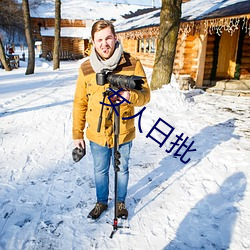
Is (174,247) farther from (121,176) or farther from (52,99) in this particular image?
(52,99)

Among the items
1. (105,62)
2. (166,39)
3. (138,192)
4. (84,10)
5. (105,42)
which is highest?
(84,10)

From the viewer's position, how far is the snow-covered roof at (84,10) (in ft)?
105

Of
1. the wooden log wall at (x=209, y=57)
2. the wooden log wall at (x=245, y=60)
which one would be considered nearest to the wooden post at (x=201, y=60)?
the wooden log wall at (x=209, y=57)

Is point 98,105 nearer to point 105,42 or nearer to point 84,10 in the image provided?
point 105,42

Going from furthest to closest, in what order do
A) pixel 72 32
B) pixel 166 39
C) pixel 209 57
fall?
pixel 72 32, pixel 209 57, pixel 166 39

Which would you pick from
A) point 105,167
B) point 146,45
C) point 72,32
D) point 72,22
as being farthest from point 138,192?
point 72,22

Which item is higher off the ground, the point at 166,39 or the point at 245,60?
the point at 166,39

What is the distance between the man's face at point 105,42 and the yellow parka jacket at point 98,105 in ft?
0.47

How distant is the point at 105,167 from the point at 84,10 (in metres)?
36.4

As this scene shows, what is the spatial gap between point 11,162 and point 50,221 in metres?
1.58

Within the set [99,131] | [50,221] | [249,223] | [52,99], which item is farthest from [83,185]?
[52,99]

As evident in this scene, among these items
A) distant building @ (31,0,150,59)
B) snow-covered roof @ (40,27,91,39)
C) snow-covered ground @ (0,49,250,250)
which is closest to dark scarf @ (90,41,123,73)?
snow-covered ground @ (0,49,250,250)

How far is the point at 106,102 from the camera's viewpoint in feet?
6.47

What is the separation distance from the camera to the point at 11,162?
352 cm
